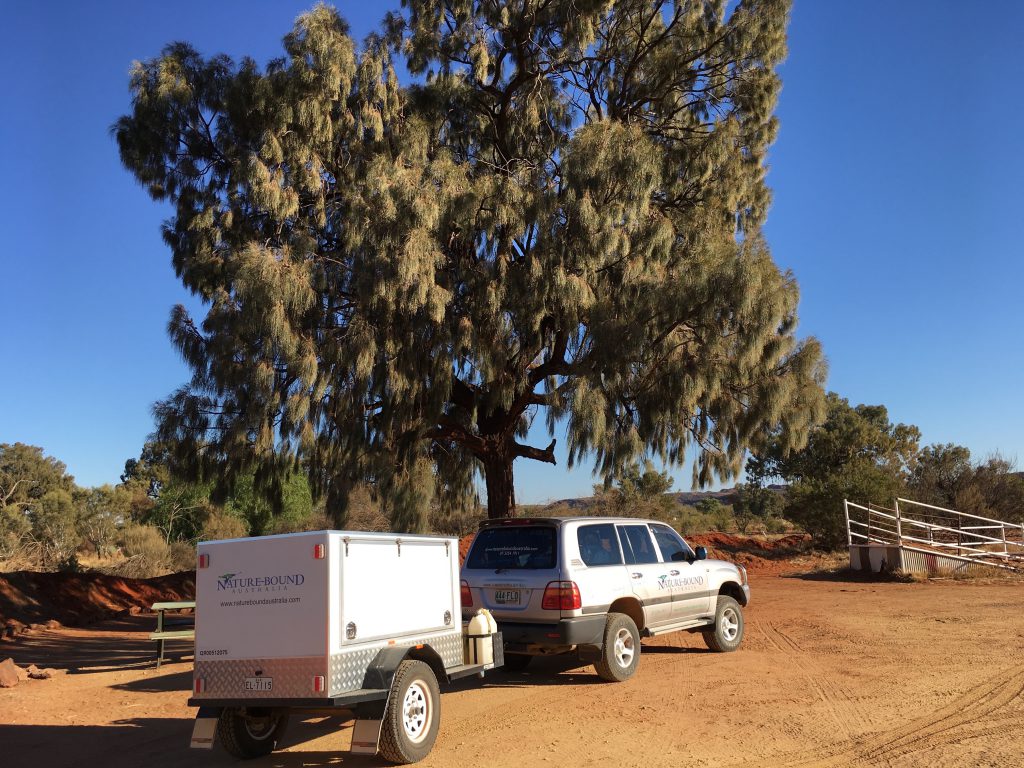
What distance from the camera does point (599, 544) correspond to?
384 inches

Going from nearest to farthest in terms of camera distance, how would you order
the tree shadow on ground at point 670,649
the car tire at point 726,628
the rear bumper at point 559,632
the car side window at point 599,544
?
the rear bumper at point 559,632
the car side window at point 599,544
the car tire at point 726,628
the tree shadow on ground at point 670,649

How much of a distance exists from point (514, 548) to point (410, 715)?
310 centimetres

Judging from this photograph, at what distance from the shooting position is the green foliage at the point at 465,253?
13.7 meters

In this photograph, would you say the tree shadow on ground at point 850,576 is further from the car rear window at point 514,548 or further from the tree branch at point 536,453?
the car rear window at point 514,548

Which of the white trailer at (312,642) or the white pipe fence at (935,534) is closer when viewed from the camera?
the white trailer at (312,642)

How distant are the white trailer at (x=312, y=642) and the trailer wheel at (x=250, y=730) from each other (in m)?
0.01

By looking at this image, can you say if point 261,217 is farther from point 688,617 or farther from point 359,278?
point 688,617

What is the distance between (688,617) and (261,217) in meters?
10.3

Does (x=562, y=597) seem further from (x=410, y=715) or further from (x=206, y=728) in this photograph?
(x=206, y=728)

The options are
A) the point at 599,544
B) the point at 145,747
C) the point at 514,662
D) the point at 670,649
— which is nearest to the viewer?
the point at 145,747

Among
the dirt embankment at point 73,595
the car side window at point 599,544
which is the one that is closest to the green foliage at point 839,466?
the car side window at point 599,544

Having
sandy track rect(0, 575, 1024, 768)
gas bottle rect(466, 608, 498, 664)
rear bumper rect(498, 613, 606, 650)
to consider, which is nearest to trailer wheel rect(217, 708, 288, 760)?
sandy track rect(0, 575, 1024, 768)

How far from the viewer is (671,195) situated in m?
16.5

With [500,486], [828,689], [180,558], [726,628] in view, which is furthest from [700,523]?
[828,689]
